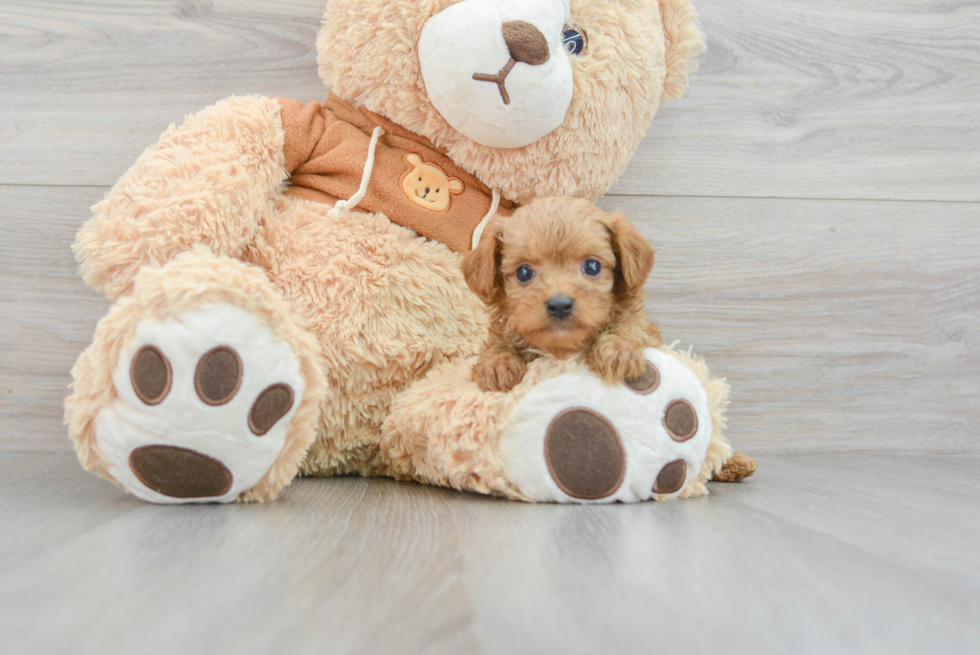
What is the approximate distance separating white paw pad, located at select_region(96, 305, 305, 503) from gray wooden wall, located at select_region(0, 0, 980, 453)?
615mm

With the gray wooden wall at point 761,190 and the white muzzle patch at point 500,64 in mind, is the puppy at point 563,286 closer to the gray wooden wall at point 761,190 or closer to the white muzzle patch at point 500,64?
the white muzzle patch at point 500,64

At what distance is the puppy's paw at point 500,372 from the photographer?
0.88 m

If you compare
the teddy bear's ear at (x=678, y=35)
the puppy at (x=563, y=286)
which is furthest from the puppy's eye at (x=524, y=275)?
the teddy bear's ear at (x=678, y=35)

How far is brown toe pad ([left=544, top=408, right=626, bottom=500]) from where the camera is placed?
0.83 m

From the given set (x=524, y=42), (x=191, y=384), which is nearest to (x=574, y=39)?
(x=524, y=42)

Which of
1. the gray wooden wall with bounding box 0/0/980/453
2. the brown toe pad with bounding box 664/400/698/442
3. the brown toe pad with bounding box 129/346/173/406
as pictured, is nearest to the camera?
the brown toe pad with bounding box 129/346/173/406

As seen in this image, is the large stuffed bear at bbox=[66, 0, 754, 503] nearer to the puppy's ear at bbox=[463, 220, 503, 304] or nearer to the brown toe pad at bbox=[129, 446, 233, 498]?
the brown toe pad at bbox=[129, 446, 233, 498]

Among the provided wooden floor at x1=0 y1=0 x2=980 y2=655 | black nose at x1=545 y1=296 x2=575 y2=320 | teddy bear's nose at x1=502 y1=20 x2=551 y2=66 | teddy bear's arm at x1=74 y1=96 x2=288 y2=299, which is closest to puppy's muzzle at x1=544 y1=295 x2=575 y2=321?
black nose at x1=545 y1=296 x2=575 y2=320

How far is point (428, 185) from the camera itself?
1078mm

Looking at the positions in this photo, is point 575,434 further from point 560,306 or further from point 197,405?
point 197,405

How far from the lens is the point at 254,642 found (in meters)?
0.47

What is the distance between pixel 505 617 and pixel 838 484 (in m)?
0.80

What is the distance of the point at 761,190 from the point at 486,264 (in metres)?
0.75

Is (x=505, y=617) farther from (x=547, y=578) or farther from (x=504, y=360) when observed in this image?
(x=504, y=360)
